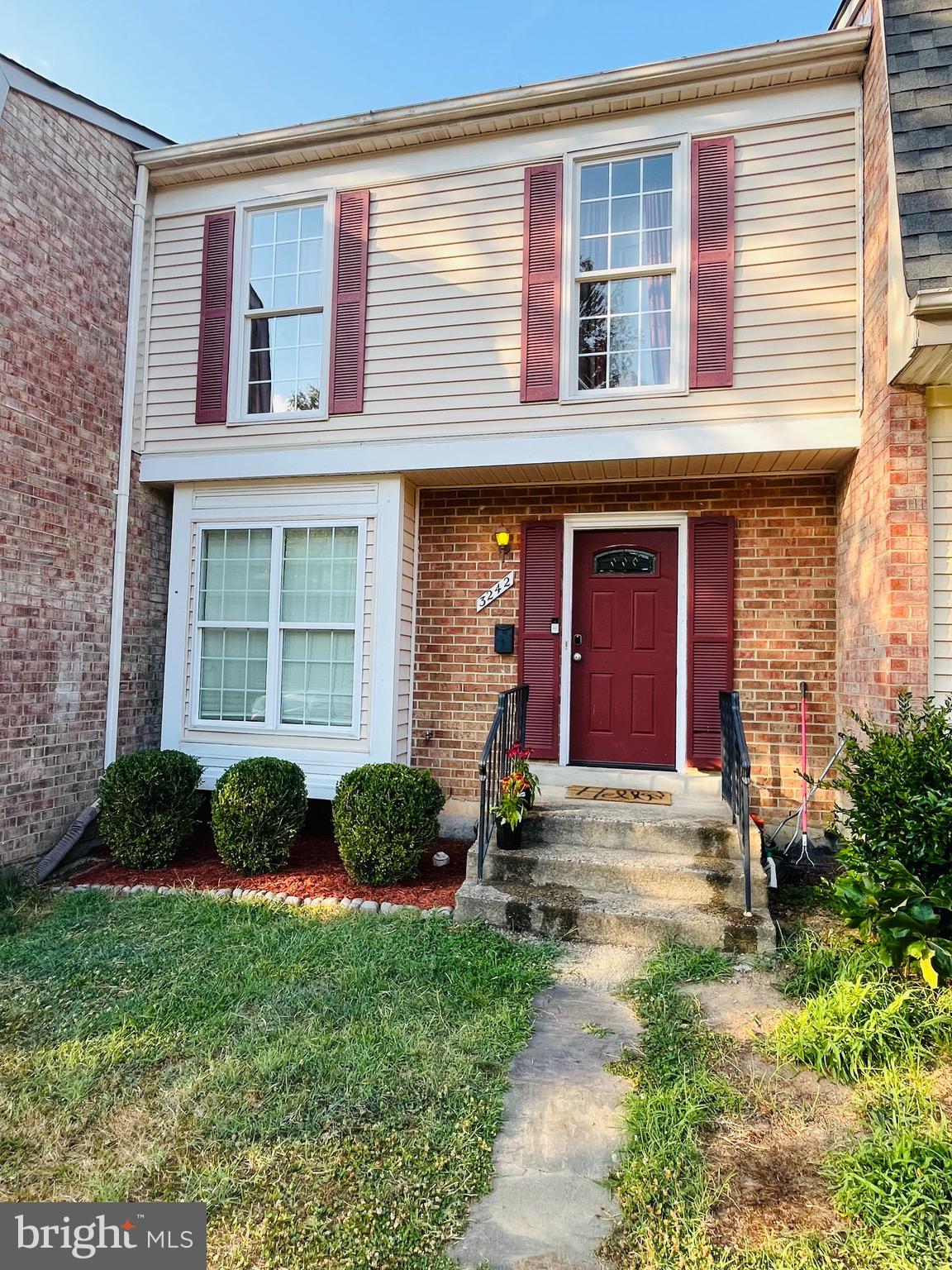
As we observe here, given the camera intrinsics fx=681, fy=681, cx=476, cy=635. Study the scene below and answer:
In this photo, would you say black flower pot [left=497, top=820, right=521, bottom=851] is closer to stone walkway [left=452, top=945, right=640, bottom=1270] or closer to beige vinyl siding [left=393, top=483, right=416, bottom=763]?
stone walkway [left=452, top=945, right=640, bottom=1270]

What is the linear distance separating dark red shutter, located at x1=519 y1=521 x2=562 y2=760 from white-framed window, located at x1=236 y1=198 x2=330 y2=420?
7.53 ft

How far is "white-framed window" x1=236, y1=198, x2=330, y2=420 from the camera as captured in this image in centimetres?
599

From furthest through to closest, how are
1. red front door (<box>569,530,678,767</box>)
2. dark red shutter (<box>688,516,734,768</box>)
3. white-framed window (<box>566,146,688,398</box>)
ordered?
red front door (<box>569,530,678,767</box>) → dark red shutter (<box>688,516,734,768</box>) → white-framed window (<box>566,146,688,398</box>)

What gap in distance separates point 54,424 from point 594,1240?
6029 millimetres

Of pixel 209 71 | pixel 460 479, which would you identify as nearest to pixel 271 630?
pixel 460 479

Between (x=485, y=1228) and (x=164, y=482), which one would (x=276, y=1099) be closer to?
(x=485, y=1228)

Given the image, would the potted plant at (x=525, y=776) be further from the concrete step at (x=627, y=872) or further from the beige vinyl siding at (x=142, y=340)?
the beige vinyl siding at (x=142, y=340)

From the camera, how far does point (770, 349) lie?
4.91 meters

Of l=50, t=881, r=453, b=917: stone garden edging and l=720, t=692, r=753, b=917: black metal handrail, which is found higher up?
l=720, t=692, r=753, b=917: black metal handrail

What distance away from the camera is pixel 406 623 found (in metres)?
5.91

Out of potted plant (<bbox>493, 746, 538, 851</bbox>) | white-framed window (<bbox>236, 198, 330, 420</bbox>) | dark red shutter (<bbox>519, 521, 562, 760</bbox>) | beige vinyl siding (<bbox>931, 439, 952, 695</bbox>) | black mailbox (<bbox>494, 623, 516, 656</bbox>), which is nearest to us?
beige vinyl siding (<bbox>931, 439, 952, 695</bbox>)

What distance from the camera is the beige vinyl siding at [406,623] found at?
5.77m

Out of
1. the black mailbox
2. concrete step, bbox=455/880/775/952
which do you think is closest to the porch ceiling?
the black mailbox

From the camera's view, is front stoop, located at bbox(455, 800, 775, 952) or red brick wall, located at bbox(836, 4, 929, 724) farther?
red brick wall, located at bbox(836, 4, 929, 724)
